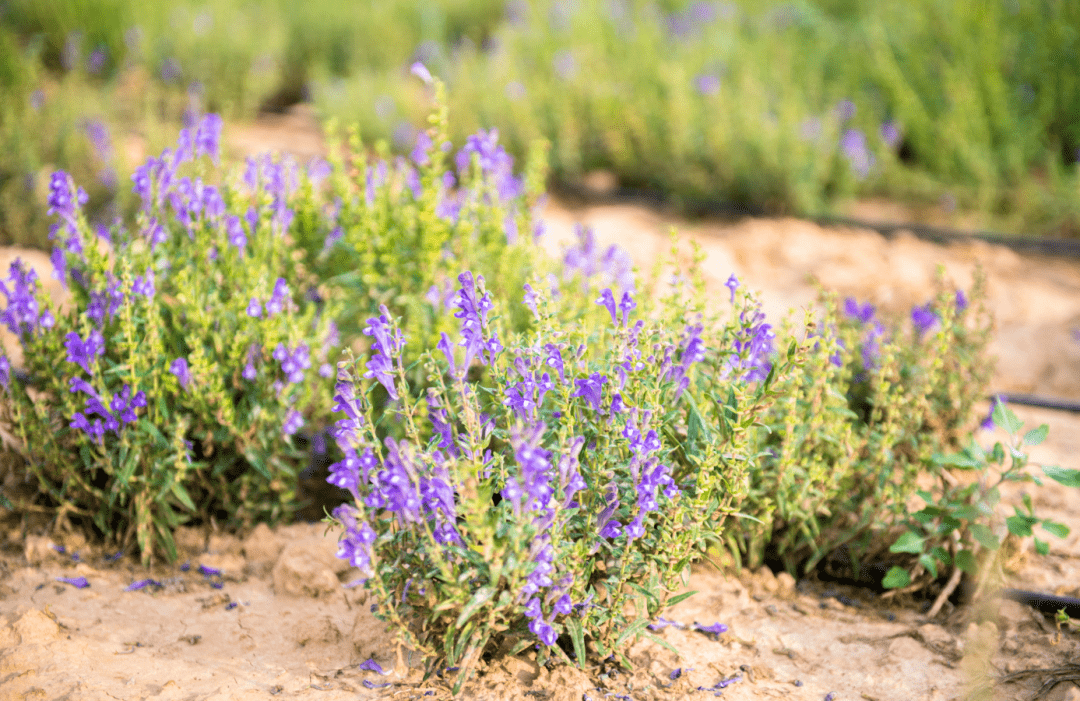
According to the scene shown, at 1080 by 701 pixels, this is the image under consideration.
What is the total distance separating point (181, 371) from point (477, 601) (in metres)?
1.24

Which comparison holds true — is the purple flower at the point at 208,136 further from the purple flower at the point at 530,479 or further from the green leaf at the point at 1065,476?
the green leaf at the point at 1065,476

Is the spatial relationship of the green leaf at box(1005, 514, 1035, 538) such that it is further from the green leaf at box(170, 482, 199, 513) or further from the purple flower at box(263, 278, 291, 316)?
the green leaf at box(170, 482, 199, 513)

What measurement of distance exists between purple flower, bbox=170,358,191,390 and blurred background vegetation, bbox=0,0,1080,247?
101 inches

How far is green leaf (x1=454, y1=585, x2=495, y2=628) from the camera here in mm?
1708

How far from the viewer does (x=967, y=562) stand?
2438 mm

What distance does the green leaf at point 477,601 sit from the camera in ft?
5.60

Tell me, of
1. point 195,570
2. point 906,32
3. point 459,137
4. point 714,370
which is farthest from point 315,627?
point 906,32

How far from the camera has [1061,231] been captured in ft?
15.9

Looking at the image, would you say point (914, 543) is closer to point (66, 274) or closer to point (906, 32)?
point (66, 274)

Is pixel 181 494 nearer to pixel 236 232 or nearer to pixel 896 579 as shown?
pixel 236 232

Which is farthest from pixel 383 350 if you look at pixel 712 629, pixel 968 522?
pixel 968 522

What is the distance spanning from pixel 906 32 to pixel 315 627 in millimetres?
5898

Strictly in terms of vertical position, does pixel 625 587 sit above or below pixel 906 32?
below

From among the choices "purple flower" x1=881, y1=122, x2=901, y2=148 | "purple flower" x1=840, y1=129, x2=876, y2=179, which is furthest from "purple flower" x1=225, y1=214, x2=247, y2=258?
"purple flower" x1=881, y1=122, x2=901, y2=148
